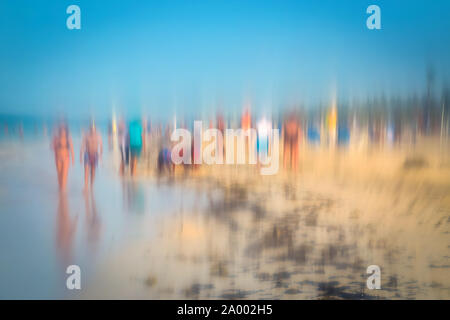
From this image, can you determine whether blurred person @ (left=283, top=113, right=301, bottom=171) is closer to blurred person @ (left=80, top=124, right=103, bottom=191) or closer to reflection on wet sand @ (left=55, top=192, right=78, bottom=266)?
blurred person @ (left=80, top=124, right=103, bottom=191)

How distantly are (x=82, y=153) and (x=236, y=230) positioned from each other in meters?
1.03

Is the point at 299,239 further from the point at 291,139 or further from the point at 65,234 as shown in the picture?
the point at 65,234

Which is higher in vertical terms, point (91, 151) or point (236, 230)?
point (91, 151)

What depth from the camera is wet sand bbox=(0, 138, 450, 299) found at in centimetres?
245

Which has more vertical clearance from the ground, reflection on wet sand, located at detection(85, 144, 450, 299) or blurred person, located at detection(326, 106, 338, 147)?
blurred person, located at detection(326, 106, 338, 147)

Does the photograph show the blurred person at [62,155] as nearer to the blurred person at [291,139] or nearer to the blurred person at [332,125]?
the blurred person at [291,139]

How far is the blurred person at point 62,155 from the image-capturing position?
8.07 feet

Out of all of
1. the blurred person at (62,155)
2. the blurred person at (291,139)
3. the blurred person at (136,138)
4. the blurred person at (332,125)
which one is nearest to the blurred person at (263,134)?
the blurred person at (291,139)

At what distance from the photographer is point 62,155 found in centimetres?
247

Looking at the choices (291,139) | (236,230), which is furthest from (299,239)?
(291,139)

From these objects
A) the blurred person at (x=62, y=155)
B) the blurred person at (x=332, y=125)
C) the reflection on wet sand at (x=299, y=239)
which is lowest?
the reflection on wet sand at (x=299, y=239)

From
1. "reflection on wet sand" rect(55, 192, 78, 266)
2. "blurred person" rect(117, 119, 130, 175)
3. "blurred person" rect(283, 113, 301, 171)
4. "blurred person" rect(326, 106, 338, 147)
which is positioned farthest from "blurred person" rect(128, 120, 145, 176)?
"blurred person" rect(326, 106, 338, 147)

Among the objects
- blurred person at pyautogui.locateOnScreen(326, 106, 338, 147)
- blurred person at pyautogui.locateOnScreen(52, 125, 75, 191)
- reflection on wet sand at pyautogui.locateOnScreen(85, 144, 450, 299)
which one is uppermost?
blurred person at pyautogui.locateOnScreen(326, 106, 338, 147)

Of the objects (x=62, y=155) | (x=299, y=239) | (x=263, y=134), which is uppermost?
(x=263, y=134)
